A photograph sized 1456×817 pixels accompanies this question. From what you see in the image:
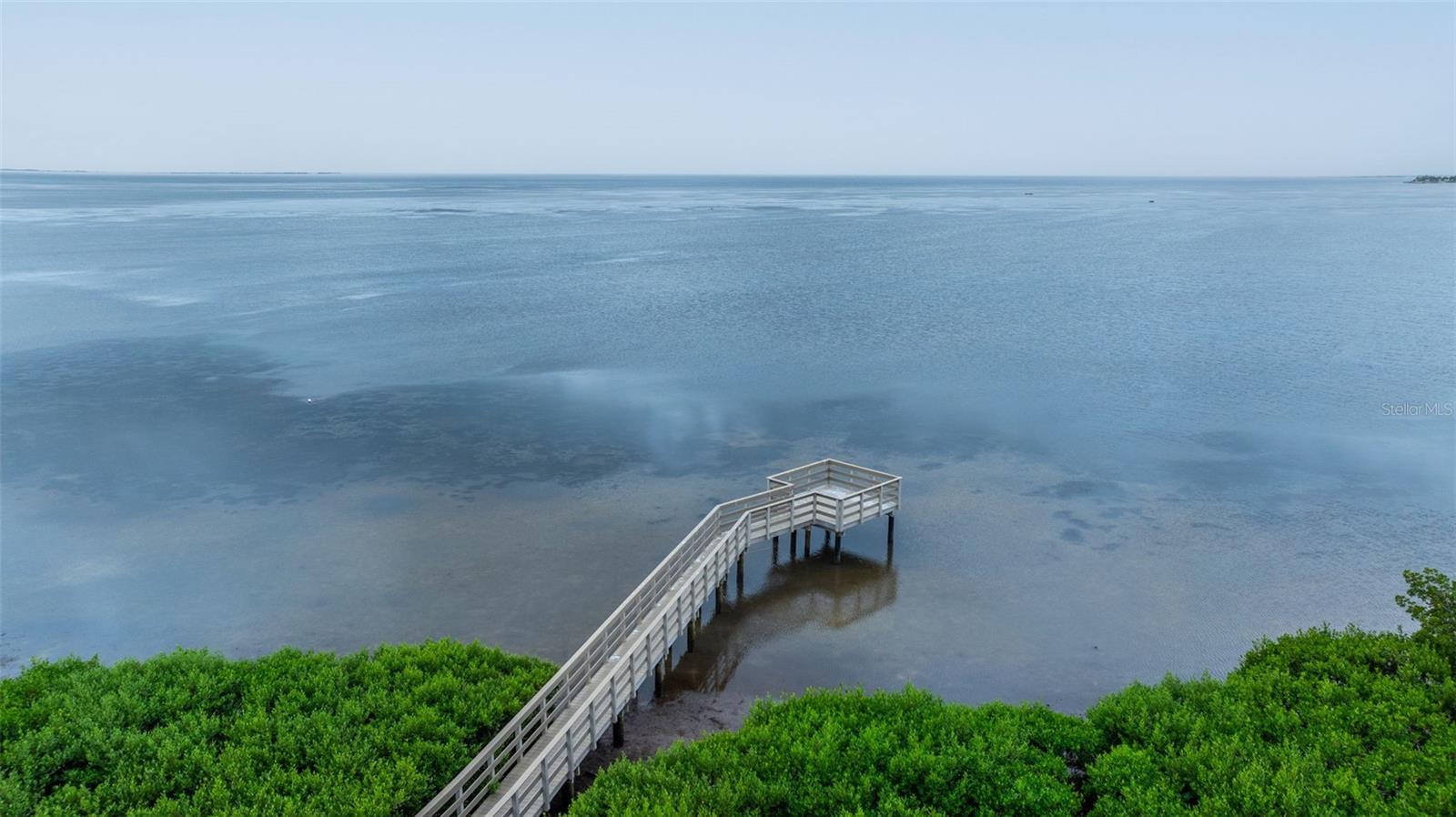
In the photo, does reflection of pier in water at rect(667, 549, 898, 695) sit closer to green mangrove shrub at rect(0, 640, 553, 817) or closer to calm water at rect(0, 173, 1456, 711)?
calm water at rect(0, 173, 1456, 711)

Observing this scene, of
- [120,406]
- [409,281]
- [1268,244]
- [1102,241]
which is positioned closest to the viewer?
[120,406]

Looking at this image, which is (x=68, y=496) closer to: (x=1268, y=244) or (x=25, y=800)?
(x=25, y=800)

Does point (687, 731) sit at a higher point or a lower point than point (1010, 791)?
lower

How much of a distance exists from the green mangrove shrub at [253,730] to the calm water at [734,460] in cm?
558

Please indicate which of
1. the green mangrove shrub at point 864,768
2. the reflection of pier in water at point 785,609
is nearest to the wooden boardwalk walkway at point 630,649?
the reflection of pier in water at point 785,609

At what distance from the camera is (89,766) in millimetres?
15531

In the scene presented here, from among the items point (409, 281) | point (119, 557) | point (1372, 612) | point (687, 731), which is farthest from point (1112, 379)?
point (409, 281)

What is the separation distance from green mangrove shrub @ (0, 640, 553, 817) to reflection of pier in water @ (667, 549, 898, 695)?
5427 millimetres

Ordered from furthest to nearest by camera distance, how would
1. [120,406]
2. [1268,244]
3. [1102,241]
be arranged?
[1102,241] < [1268,244] < [120,406]

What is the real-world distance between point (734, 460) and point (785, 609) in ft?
35.7

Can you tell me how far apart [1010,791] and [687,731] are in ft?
24.7

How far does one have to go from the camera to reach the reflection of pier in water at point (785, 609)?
23.2m

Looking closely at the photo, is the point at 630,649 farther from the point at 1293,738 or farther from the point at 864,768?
the point at 1293,738

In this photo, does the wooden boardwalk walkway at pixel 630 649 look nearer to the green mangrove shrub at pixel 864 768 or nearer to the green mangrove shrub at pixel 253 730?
the green mangrove shrub at pixel 253 730
